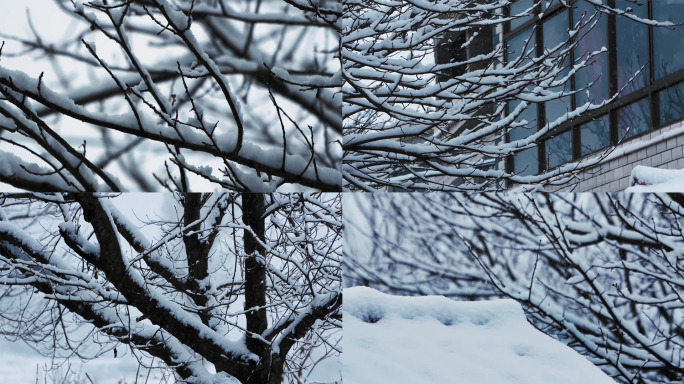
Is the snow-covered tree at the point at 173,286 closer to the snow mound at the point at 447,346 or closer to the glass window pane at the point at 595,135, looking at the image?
the snow mound at the point at 447,346

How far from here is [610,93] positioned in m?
4.14

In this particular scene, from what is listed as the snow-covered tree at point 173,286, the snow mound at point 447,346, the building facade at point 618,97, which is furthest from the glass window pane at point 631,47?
the snow-covered tree at point 173,286

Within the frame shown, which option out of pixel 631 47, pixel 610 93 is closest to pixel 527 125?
pixel 610 93

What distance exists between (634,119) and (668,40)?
52 cm

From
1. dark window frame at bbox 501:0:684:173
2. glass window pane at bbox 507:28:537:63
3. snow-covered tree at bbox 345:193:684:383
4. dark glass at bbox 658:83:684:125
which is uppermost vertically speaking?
glass window pane at bbox 507:28:537:63

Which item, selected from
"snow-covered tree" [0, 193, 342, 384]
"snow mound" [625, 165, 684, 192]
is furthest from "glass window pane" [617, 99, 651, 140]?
"snow-covered tree" [0, 193, 342, 384]

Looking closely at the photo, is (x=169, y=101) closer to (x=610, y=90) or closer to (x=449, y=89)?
(x=449, y=89)

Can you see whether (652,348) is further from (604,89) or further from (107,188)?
(107,188)

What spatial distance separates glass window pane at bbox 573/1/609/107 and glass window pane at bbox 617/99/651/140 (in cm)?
22

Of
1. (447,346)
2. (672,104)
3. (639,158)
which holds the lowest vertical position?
(447,346)

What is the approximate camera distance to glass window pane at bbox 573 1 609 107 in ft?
13.8

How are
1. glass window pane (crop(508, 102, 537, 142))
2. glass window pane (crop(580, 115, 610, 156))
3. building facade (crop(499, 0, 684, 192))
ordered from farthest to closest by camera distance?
glass window pane (crop(508, 102, 537, 142)), glass window pane (crop(580, 115, 610, 156)), building facade (crop(499, 0, 684, 192))

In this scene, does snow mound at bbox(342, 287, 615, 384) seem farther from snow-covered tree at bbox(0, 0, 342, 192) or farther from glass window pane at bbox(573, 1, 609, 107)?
glass window pane at bbox(573, 1, 609, 107)

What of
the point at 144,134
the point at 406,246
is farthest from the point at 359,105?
the point at 144,134
